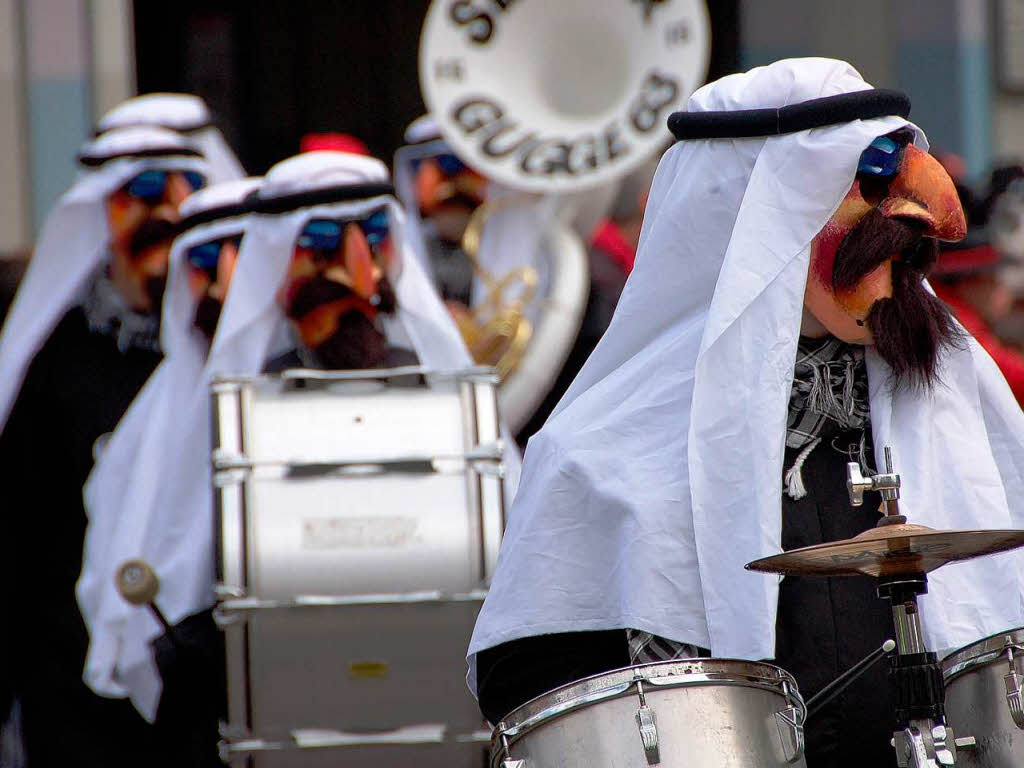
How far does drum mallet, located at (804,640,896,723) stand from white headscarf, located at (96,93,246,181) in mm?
4804

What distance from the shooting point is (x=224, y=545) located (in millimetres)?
4789

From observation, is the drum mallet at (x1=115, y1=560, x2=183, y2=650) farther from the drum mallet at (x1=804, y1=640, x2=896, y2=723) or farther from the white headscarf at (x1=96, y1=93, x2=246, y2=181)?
the white headscarf at (x1=96, y1=93, x2=246, y2=181)

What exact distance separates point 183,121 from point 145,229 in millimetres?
1008

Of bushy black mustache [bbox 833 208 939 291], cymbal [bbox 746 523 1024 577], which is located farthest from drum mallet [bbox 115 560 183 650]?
cymbal [bbox 746 523 1024 577]

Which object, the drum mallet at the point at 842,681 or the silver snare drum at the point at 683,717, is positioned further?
the drum mallet at the point at 842,681

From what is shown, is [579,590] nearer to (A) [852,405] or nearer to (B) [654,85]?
(A) [852,405]

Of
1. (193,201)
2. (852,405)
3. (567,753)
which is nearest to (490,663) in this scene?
Answer: (567,753)

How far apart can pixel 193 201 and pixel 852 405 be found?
332 centimetres

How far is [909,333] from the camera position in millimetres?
3320

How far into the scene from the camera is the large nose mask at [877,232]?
131 inches

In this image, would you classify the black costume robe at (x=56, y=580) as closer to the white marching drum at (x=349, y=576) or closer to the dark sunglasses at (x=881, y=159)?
the white marching drum at (x=349, y=576)

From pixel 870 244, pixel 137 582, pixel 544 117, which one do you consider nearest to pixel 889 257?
pixel 870 244

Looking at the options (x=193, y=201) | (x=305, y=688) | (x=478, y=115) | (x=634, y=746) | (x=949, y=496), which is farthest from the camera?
(x=478, y=115)

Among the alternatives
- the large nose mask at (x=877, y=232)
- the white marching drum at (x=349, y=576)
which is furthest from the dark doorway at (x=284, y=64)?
the large nose mask at (x=877, y=232)
